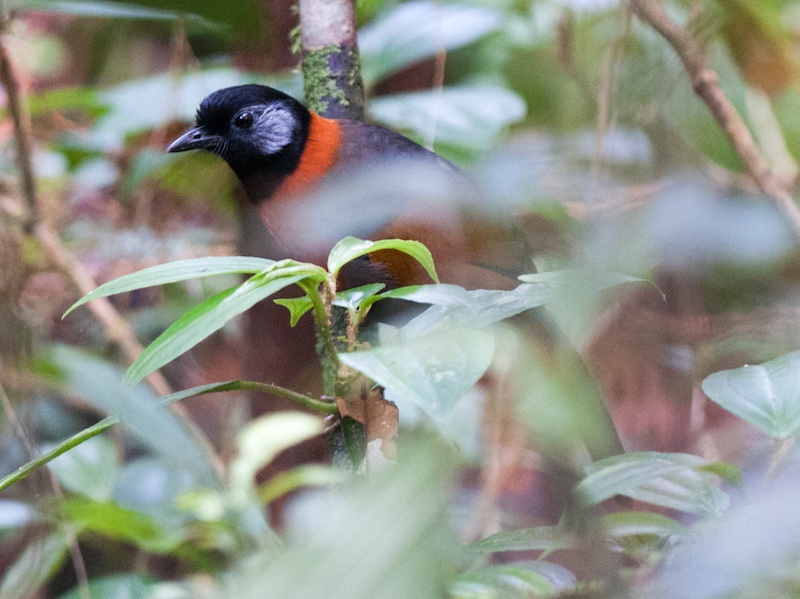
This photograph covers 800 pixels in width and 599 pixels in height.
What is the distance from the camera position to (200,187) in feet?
8.96

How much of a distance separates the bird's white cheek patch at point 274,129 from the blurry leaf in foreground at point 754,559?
5.41 feet

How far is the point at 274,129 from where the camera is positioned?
202cm

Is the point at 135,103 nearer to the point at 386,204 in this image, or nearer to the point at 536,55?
the point at 536,55

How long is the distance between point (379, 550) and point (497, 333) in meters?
0.42

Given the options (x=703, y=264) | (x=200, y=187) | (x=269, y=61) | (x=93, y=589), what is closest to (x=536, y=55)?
(x=269, y=61)

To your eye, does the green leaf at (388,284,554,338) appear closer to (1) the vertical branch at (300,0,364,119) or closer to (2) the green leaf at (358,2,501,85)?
(1) the vertical branch at (300,0,364,119)

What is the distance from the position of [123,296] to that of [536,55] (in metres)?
1.86

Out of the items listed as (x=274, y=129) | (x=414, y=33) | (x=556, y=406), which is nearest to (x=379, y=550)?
(x=556, y=406)

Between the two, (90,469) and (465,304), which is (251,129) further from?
(465,304)

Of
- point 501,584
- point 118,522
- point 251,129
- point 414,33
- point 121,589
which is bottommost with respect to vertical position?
point 121,589

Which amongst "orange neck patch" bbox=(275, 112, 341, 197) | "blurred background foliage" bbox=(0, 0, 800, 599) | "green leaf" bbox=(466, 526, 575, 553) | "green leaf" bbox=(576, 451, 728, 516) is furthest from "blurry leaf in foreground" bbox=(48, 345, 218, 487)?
"orange neck patch" bbox=(275, 112, 341, 197)

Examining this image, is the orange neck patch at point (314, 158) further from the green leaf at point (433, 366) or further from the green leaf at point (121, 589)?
the green leaf at point (433, 366)

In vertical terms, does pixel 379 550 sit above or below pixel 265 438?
above

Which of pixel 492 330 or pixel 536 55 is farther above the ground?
pixel 536 55
